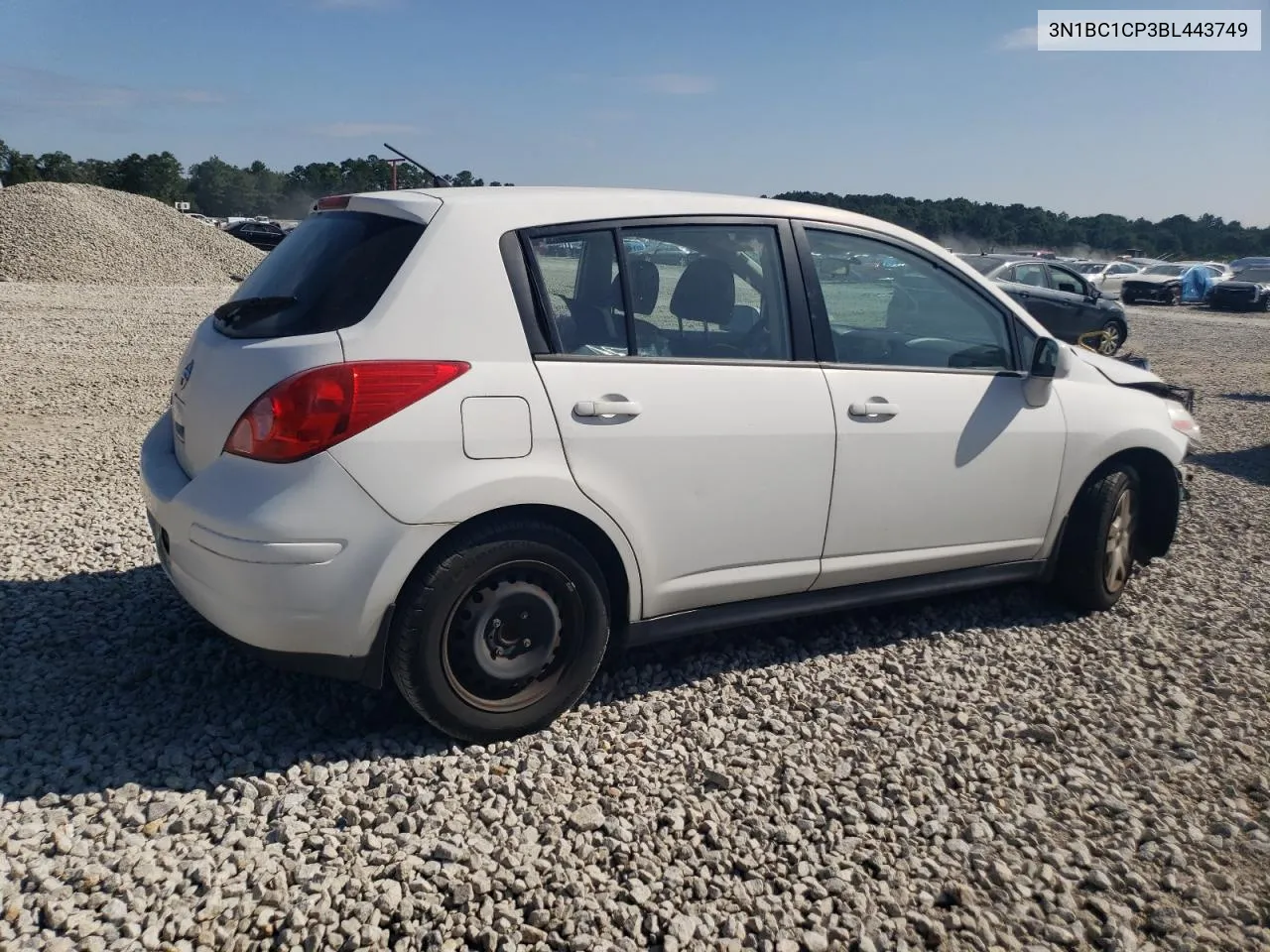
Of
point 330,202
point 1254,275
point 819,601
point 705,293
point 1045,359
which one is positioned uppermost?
point 330,202

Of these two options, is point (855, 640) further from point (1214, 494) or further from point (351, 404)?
point (1214, 494)

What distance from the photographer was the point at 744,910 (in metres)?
2.87

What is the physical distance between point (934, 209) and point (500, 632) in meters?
62.0

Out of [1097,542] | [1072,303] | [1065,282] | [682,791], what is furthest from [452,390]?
[1065,282]

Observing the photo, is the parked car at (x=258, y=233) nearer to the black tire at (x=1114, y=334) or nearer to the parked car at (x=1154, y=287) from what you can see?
the parked car at (x=1154, y=287)

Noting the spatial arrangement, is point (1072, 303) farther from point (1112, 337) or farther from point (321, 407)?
point (321, 407)

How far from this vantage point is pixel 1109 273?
37.0 meters

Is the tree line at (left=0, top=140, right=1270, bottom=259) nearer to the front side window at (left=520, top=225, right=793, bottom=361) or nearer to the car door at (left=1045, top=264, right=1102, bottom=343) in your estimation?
the car door at (left=1045, top=264, right=1102, bottom=343)

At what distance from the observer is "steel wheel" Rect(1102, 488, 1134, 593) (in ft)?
16.7

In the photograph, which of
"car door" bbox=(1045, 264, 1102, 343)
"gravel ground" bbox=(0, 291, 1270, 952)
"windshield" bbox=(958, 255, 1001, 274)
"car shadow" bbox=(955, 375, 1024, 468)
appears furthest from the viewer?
"car door" bbox=(1045, 264, 1102, 343)

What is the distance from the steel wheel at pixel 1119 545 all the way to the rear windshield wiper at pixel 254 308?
149 inches

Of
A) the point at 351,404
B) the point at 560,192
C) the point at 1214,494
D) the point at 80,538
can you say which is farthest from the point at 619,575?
the point at 1214,494

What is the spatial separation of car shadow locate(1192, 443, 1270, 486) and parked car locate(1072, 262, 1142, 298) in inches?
1128

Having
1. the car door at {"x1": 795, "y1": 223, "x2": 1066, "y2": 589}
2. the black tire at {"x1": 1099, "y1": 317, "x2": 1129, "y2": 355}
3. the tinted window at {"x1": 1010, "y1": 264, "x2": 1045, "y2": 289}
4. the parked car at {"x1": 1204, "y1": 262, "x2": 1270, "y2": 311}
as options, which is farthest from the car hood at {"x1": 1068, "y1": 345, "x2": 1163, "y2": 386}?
the parked car at {"x1": 1204, "y1": 262, "x2": 1270, "y2": 311}
